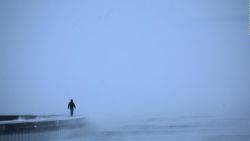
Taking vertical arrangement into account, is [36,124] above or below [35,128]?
above

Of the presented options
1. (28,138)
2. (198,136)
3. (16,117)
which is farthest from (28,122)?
(16,117)

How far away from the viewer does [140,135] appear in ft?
94.9

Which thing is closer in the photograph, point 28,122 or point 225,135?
point 28,122

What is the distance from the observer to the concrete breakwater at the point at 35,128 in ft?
74.3

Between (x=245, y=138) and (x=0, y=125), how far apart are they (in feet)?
30.4

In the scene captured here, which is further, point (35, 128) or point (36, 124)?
point (36, 124)

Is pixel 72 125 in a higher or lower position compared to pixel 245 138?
higher

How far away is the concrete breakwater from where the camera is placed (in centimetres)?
2266

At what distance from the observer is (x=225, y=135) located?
27781mm

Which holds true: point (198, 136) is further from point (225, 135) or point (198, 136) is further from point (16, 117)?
point (16, 117)

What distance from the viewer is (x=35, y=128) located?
2492 centimetres

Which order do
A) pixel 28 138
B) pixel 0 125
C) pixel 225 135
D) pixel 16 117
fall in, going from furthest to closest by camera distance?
pixel 16 117 < pixel 225 135 < pixel 28 138 < pixel 0 125

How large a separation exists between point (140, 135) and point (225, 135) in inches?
146

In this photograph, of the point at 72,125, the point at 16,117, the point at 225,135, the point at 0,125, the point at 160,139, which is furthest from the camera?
the point at 16,117
